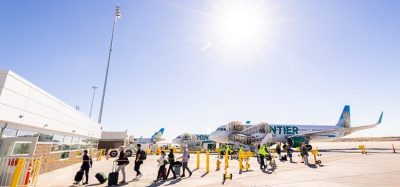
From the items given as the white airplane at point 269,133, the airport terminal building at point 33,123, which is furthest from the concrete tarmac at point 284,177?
the white airplane at point 269,133

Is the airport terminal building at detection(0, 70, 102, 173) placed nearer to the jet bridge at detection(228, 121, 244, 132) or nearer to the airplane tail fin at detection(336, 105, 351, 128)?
the jet bridge at detection(228, 121, 244, 132)

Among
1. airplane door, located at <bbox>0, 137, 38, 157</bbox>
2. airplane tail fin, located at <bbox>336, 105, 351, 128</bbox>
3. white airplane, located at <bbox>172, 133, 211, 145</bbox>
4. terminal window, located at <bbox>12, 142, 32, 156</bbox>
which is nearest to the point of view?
airplane door, located at <bbox>0, 137, 38, 157</bbox>

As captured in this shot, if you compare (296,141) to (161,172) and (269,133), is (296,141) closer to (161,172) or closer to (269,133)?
(269,133)

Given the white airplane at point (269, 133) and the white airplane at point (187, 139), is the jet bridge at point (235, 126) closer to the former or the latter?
the white airplane at point (269, 133)

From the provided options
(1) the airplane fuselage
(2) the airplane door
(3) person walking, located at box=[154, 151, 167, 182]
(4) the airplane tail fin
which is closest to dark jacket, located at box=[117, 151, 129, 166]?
(3) person walking, located at box=[154, 151, 167, 182]

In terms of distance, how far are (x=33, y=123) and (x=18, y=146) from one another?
4.37 feet

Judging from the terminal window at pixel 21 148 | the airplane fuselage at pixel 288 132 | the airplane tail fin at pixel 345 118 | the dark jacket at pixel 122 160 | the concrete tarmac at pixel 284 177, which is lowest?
the concrete tarmac at pixel 284 177

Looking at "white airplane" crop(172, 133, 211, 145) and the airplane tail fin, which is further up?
the airplane tail fin

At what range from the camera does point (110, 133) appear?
43031 millimetres

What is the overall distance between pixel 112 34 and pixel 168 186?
30.1 meters

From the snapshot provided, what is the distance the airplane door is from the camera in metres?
10.5

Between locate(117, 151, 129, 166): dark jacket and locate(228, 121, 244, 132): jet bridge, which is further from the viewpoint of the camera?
locate(228, 121, 244, 132): jet bridge

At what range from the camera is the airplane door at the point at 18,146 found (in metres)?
10.5

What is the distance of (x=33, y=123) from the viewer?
12.0 meters
